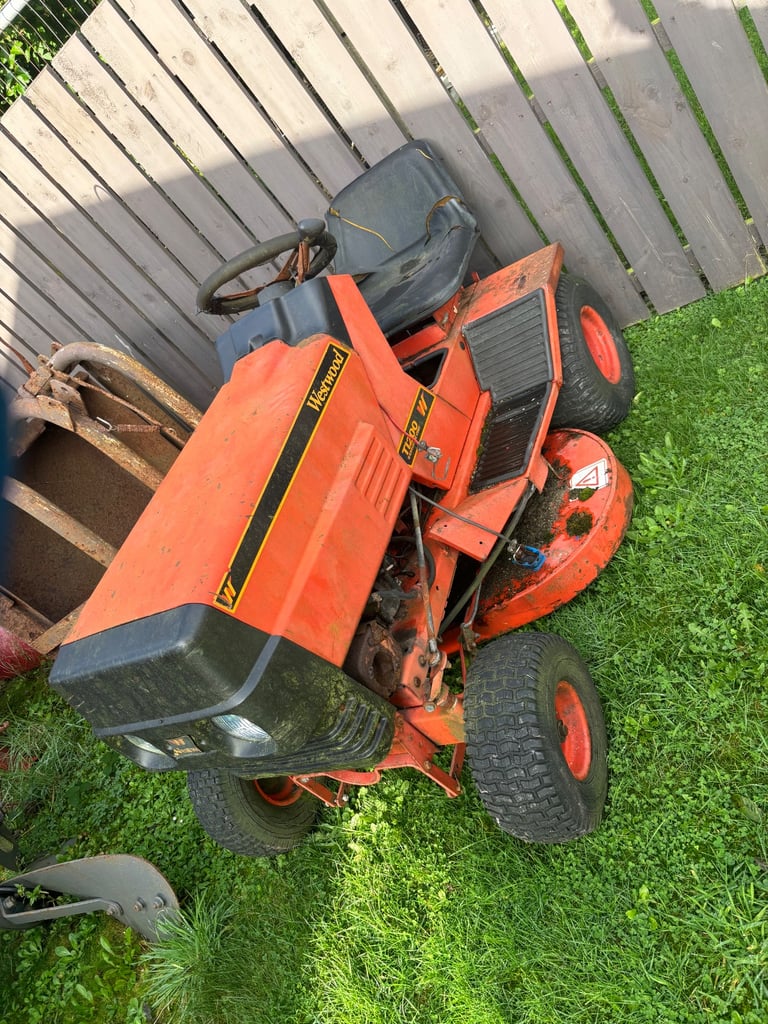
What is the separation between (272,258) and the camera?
286cm

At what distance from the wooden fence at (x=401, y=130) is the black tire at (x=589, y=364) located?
42cm

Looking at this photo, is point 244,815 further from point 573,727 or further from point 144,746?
point 573,727

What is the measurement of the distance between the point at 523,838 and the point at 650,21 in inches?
121

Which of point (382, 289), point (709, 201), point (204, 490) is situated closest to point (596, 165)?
point (709, 201)

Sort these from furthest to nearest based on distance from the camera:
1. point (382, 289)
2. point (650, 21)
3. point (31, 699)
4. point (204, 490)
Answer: point (31, 699)
point (382, 289)
point (650, 21)
point (204, 490)

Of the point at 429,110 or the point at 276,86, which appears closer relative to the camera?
the point at 429,110

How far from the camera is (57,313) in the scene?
4.56 m

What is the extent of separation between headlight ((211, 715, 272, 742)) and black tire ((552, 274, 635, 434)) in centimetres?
187

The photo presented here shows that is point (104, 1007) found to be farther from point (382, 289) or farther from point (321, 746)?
point (382, 289)

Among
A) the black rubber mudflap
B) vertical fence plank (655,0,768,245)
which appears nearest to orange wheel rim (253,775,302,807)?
the black rubber mudflap

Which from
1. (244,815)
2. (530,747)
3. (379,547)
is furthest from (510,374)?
(244,815)

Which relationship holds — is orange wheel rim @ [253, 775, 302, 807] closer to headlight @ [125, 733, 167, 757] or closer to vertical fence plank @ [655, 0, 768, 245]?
headlight @ [125, 733, 167, 757]

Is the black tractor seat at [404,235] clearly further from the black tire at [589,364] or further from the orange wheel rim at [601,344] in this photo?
the orange wheel rim at [601,344]

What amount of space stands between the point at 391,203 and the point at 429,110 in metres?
0.43
